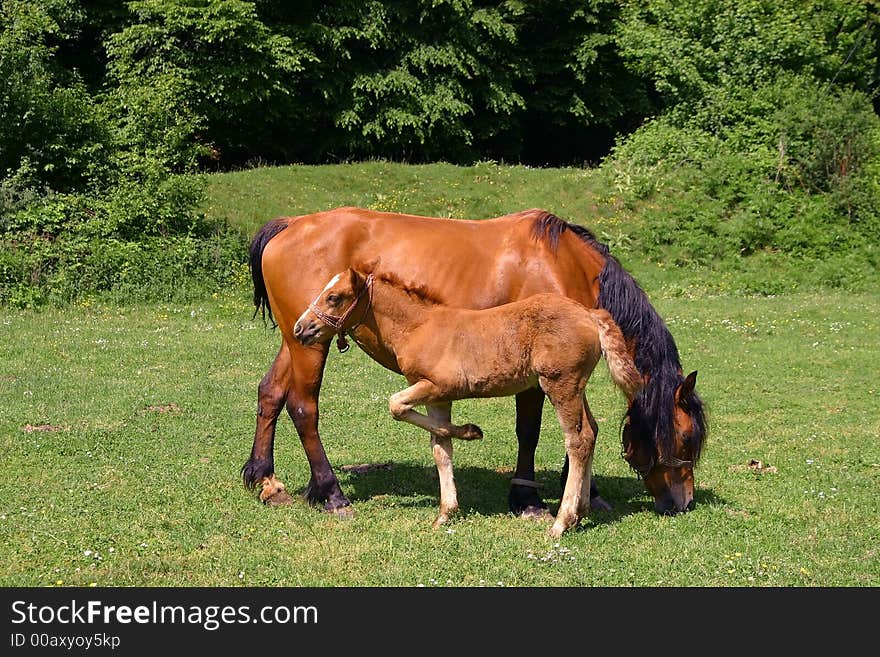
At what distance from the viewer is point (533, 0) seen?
1487 inches

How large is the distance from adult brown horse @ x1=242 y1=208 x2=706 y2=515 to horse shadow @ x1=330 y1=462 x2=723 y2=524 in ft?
1.03

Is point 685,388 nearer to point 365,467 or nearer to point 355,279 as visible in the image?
point 355,279

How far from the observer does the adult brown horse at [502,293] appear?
807 cm

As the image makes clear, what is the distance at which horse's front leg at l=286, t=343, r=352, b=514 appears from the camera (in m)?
8.46

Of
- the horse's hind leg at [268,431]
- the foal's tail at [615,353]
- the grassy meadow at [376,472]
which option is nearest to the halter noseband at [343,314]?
the horse's hind leg at [268,431]

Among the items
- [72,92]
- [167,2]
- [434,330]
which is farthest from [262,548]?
[167,2]

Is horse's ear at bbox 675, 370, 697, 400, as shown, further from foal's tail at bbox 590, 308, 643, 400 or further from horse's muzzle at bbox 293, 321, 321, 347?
horse's muzzle at bbox 293, 321, 321, 347

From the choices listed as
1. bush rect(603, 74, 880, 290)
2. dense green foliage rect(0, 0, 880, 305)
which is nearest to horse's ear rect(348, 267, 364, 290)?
dense green foliage rect(0, 0, 880, 305)

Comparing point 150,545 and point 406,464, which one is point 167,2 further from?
point 150,545

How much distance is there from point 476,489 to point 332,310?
2571 millimetres

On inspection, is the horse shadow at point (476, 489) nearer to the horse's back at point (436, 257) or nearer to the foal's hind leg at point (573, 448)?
the foal's hind leg at point (573, 448)

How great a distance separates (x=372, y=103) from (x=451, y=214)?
10.3 m

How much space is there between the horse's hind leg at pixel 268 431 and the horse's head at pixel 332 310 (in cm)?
157

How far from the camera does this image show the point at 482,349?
7.54 metres
